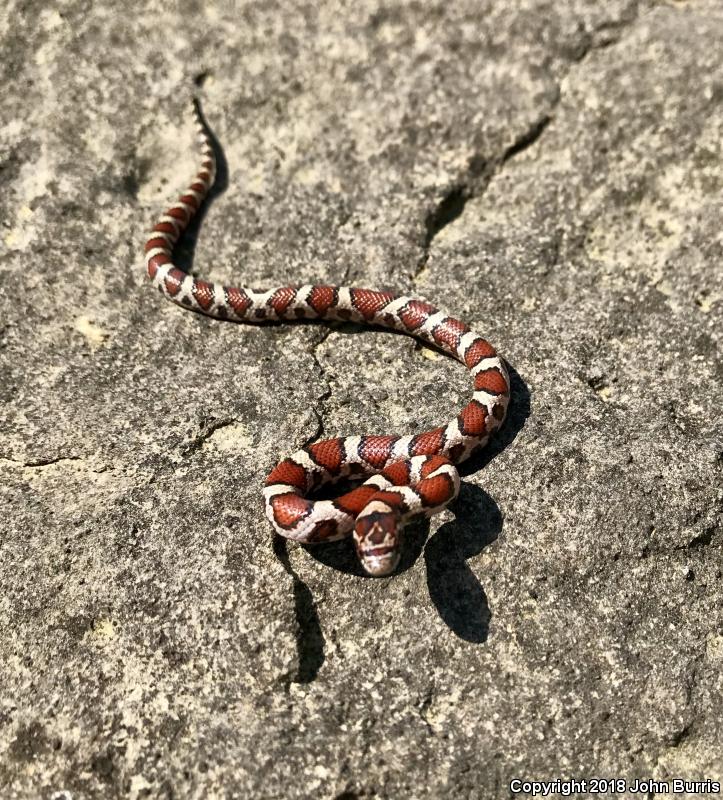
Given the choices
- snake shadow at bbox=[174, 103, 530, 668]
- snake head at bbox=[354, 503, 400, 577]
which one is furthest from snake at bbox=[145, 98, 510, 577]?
snake shadow at bbox=[174, 103, 530, 668]

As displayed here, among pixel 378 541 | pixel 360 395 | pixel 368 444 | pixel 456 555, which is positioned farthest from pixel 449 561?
pixel 360 395

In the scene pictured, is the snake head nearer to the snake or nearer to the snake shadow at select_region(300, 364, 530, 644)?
the snake

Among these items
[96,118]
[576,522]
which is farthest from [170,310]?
[576,522]

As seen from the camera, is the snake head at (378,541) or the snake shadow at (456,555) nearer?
the snake head at (378,541)

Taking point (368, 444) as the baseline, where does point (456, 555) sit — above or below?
below

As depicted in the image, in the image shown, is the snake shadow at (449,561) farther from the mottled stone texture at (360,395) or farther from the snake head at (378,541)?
the snake head at (378,541)

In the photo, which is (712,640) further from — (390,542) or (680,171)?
(680,171)

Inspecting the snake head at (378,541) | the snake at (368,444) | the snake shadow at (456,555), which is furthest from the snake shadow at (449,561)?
the snake head at (378,541)

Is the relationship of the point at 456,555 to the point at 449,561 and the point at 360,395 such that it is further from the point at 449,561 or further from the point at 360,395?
the point at 360,395

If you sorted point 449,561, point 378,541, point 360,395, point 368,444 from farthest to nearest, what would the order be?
point 360,395
point 368,444
point 449,561
point 378,541
